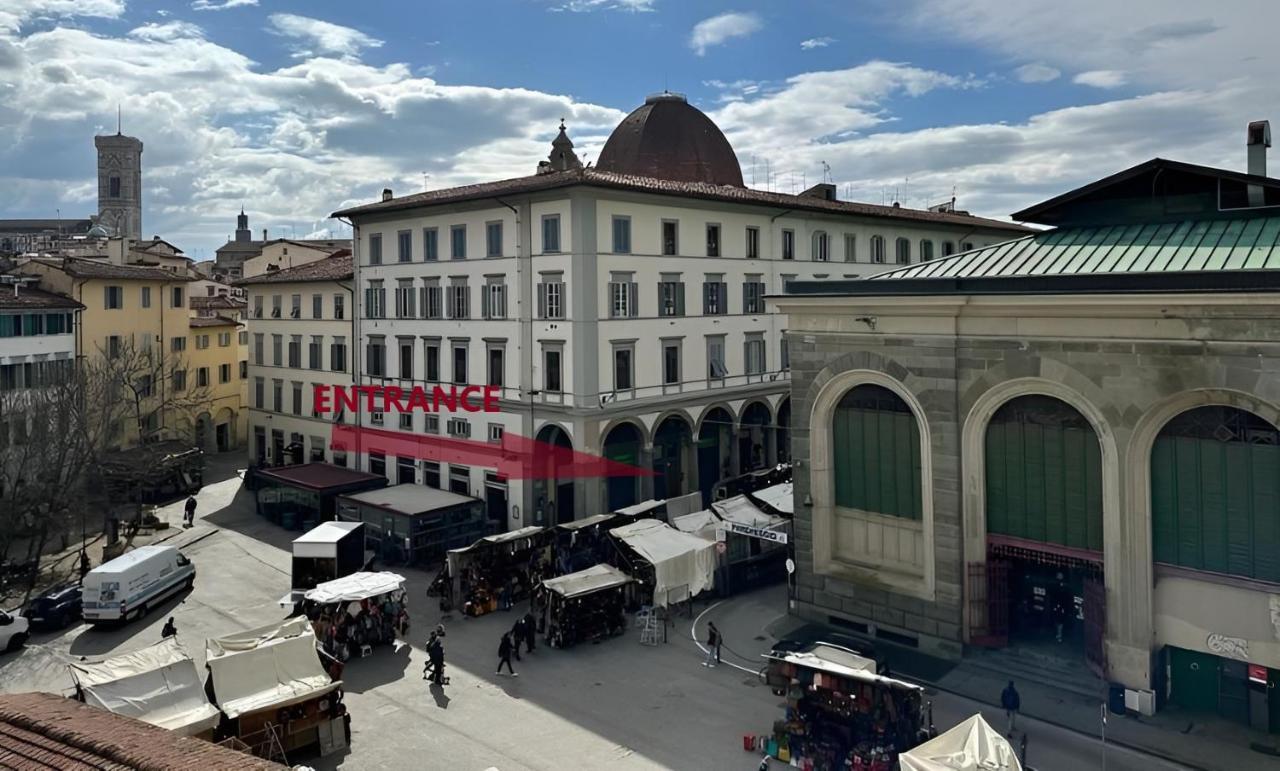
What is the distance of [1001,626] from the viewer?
894 inches

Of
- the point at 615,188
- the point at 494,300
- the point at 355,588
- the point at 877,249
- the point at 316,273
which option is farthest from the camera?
the point at 877,249

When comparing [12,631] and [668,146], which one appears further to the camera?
[668,146]

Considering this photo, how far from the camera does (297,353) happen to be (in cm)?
5072

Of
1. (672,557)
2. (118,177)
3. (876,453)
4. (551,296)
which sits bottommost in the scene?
(672,557)

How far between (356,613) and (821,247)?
105ft

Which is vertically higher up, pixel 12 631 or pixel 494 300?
pixel 494 300

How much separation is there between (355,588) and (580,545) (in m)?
8.76

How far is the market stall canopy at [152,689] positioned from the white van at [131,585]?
369 inches

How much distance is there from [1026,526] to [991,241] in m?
43.2

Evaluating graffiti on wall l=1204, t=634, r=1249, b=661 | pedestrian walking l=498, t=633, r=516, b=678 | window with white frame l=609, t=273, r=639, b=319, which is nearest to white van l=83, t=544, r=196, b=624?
pedestrian walking l=498, t=633, r=516, b=678

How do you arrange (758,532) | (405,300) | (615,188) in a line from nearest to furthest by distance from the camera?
(758,532)
(615,188)
(405,300)

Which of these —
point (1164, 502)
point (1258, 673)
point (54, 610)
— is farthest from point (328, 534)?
point (1258, 673)

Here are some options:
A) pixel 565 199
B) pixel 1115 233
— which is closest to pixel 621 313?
pixel 565 199

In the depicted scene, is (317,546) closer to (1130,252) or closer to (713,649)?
(713,649)
